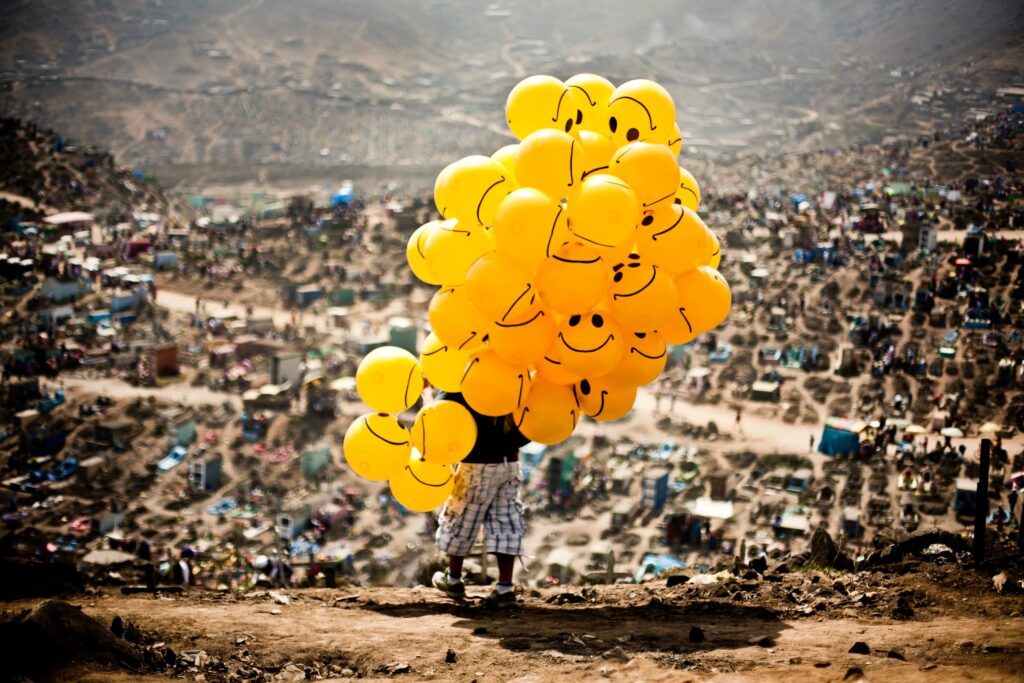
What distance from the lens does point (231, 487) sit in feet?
60.8

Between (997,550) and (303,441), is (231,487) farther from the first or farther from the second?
(997,550)

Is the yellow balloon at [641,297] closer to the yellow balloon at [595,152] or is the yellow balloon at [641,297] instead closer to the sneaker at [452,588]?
the yellow balloon at [595,152]

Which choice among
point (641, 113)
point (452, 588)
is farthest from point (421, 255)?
point (452, 588)

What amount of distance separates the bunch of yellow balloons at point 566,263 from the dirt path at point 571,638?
51.0 inches

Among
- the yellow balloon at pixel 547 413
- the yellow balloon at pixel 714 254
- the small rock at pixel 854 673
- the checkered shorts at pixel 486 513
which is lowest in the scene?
the small rock at pixel 854 673

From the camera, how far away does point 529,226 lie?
16.7ft

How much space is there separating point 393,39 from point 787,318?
239ft

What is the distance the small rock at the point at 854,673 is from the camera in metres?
3.91

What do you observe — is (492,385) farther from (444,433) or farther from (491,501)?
(491,501)

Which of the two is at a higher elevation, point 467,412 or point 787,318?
point 787,318

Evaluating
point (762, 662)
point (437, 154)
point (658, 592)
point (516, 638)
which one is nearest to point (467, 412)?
point (516, 638)

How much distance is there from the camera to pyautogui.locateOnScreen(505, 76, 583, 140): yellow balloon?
5.84m

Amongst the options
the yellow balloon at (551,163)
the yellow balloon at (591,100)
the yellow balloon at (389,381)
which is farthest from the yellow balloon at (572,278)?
the yellow balloon at (389,381)

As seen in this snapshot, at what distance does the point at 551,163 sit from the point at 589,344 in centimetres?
111
